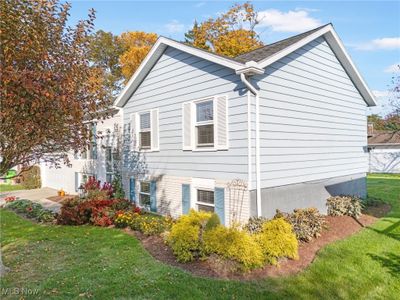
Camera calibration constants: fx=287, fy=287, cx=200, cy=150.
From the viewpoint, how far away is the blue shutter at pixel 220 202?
790 centimetres

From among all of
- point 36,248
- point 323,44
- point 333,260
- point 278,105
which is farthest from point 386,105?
point 36,248

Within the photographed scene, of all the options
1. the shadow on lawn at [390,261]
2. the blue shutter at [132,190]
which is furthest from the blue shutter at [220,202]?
the blue shutter at [132,190]

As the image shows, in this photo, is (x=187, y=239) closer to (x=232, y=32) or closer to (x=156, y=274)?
(x=156, y=274)

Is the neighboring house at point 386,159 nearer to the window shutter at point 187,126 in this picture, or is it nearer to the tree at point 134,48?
the tree at point 134,48

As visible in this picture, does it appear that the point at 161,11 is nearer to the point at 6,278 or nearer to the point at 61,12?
the point at 61,12

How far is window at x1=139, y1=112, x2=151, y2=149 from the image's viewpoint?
1091cm

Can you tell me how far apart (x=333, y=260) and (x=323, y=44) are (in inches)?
282

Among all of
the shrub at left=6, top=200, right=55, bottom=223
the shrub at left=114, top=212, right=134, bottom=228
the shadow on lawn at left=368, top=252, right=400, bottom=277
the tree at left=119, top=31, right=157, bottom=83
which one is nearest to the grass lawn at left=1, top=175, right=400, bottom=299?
the shadow on lawn at left=368, top=252, right=400, bottom=277

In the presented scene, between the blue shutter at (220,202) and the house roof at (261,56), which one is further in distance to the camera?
the blue shutter at (220,202)

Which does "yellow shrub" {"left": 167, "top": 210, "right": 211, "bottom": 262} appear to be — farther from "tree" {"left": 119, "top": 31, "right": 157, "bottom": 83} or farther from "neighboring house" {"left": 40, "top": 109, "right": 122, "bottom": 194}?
"tree" {"left": 119, "top": 31, "right": 157, "bottom": 83}

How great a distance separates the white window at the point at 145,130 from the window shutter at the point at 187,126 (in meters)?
1.68

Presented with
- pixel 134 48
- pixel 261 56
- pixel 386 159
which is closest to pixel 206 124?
pixel 261 56

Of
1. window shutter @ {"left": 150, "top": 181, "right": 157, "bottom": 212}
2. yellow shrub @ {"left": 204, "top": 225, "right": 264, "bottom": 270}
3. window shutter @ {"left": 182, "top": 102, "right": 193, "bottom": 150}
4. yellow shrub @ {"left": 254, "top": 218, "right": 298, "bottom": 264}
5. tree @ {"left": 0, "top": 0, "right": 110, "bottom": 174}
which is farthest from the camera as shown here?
window shutter @ {"left": 150, "top": 181, "right": 157, "bottom": 212}

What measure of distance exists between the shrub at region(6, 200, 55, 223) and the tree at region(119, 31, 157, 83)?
17.4m
